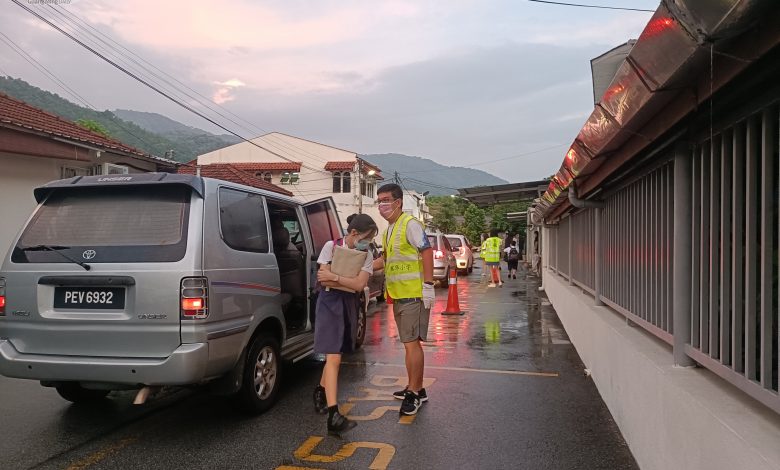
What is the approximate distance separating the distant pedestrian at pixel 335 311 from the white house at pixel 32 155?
22.1ft

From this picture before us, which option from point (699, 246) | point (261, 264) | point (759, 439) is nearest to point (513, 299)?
point (261, 264)

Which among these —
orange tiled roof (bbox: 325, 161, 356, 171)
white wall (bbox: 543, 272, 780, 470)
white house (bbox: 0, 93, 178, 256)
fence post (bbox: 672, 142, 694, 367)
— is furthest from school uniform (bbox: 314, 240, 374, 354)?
orange tiled roof (bbox: 325, 161, 356, 171)

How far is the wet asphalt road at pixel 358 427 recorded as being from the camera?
12.7 ft

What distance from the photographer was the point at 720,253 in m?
2.87

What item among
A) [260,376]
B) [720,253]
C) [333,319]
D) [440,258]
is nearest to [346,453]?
[333,319]

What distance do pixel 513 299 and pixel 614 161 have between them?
32.8 feet

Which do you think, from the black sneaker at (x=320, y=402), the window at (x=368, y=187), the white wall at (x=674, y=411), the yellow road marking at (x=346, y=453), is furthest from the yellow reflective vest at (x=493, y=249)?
the window at (x=368, y=187)

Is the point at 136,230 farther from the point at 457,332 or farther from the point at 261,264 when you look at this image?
the point at 457,332

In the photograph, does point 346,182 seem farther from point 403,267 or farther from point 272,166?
point 403,267

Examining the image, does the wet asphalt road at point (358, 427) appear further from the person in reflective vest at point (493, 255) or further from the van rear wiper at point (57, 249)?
the person in reflective vest at point (493, 255)

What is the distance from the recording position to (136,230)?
13.9ft

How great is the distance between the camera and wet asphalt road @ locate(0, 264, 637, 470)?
3.87m

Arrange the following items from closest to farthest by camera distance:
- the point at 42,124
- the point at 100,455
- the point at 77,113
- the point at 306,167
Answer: the point at 100,455
the point at 42,124
the point at 77,113
the point at 306,167

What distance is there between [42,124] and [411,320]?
342 inches
